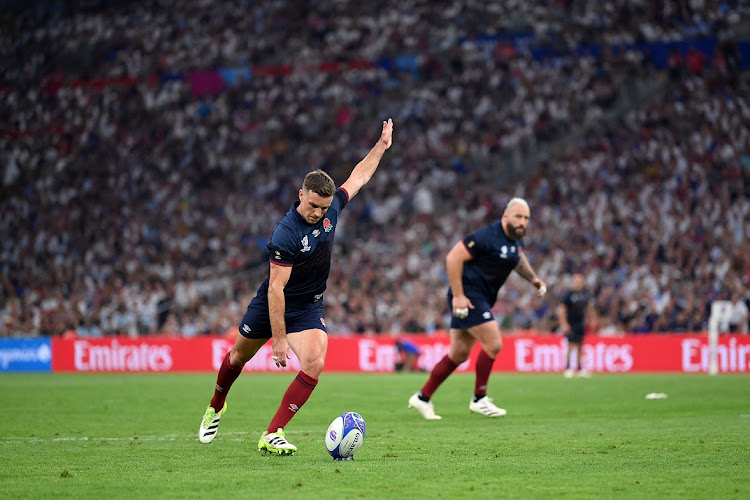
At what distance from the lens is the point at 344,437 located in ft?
28.4

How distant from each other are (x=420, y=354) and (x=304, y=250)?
18.9 metres

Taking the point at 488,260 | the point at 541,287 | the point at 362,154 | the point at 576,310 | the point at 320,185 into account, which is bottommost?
the point at 576,310

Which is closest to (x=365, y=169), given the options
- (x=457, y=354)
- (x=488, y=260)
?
(x=488, y=260)

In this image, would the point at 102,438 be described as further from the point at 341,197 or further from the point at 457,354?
the point at 457,354

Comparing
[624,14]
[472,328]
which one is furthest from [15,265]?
[472,328]

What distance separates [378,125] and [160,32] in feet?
35.1

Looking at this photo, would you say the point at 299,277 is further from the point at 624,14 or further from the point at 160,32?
the point at 160,32

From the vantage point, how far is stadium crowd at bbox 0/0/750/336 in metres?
29.4

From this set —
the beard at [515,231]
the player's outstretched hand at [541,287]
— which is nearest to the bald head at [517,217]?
the beard at [515,231]

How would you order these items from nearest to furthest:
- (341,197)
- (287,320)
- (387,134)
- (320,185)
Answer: (320,185) → (287,320) → (341,197) → (387,134)

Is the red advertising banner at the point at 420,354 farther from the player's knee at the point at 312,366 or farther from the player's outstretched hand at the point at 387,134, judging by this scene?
the player's knee at the point at 312,366

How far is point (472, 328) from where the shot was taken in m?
13.4

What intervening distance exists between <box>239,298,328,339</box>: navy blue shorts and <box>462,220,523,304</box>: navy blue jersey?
13.7 feet

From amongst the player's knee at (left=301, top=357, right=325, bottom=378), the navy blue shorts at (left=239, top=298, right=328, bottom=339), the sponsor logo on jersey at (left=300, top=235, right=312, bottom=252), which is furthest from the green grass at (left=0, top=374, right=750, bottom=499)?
the sponsor logo on jersey at (left=300, top=235, right=312, bottom=252)
